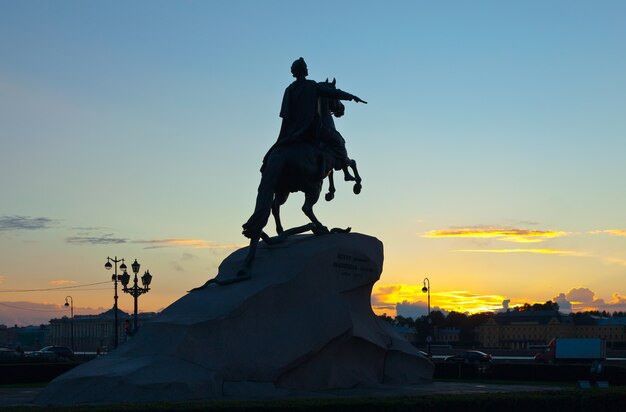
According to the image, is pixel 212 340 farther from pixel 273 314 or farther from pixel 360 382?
pixel 360 382

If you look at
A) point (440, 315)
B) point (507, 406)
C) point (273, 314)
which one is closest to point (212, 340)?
point (273, 314)

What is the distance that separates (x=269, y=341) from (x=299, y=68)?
254 inches

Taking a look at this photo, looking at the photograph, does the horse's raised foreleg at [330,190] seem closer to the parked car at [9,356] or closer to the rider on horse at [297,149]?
the rider on horse at [297,149]

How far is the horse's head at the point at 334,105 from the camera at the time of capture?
22.6m

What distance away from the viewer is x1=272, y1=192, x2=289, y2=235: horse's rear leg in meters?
22.4

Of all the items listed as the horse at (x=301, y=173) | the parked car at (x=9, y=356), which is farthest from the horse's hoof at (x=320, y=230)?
the parked car at (x=9, y=356)

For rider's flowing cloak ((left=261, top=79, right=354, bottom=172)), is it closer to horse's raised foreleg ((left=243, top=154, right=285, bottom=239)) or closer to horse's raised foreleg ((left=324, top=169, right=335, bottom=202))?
horse's raised foreleg ((left=243, top=154, right=285, bottom=239))

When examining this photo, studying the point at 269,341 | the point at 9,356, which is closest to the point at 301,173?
the point at 269,341

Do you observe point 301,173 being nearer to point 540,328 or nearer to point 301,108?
point 301,108

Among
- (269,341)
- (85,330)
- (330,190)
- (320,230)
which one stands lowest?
(85,330)

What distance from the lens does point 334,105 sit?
22984 millimetres

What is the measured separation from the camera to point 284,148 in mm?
21750

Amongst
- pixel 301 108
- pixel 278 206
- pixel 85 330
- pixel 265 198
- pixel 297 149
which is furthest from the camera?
pixel 85 330

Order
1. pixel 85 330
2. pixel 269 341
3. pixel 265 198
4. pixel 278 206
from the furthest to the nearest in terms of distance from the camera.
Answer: pixel 85 330 < pixel 278 206 < pixel 265 198 < pixel 269 341
